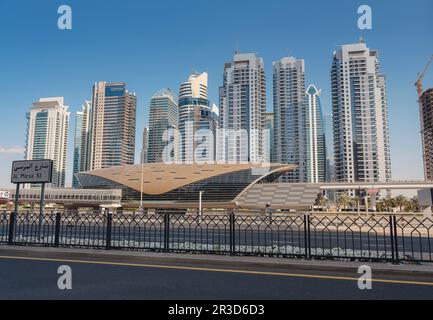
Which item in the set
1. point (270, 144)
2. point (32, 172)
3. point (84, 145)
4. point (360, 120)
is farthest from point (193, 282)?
point (84, 145)

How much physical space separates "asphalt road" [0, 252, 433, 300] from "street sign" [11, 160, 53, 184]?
4933 millimetres

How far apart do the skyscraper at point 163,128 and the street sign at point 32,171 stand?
101290 mm

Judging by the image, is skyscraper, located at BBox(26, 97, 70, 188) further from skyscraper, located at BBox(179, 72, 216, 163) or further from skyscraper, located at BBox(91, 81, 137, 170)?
skyscraper, located at BBox(179, 72, 216, 163)

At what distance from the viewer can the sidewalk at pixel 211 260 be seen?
24.3 feet

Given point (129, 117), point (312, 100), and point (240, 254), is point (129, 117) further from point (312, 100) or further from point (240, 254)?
point (240, 254)

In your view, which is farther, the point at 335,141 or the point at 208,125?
the point at 208,125

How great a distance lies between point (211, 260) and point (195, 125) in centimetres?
11968

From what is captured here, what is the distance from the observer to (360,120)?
11025 cm

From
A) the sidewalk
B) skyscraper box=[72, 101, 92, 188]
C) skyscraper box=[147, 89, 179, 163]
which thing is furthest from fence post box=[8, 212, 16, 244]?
skyscraper box=[72, 101, 92, 188]

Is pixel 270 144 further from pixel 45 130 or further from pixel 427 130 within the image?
pixel 45 130
